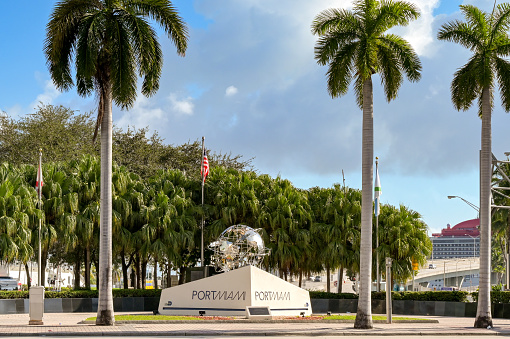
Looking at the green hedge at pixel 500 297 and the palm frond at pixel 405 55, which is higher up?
the palm frond at pixel 405 55

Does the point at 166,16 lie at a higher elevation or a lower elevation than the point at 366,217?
higher

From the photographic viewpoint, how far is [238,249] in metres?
32.9

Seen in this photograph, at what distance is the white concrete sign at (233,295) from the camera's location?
31250 millimetres

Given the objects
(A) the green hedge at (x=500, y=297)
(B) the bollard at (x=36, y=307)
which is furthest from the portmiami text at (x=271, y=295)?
(A) the green hedge at (x=500, y=297)

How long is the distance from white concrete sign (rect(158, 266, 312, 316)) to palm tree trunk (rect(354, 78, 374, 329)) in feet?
18.8

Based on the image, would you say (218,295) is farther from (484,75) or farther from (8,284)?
(8,284)

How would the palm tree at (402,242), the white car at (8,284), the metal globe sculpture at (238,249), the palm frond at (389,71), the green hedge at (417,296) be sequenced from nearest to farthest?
the palm frond at (389,71) → the metal globe sculpture at (238,249) → the green hedge at (417,296) → the palm tree at (402,242) → the white car at (8,284)

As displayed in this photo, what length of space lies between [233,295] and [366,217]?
775 cm

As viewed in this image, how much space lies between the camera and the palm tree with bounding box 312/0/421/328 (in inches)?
1061

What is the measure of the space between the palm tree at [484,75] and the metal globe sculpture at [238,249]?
10.0 meters

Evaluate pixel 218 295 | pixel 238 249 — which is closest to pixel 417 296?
pixel 238 249

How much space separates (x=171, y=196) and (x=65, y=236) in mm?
7773

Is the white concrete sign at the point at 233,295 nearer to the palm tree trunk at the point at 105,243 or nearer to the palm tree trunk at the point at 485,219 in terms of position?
the palm tree trunk at the point at 105,243

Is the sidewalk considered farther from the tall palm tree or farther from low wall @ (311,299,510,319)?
low wall @ (311,299,510,319)
